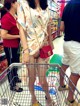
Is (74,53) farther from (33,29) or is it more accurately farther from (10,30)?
(10,30)

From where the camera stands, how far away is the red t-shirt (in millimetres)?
2689

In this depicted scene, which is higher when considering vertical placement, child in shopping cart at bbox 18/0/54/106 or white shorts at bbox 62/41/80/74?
child in shopping cart at bbox 18/0/54/106

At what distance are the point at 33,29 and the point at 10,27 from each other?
0.74 metres

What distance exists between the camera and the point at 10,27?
2.74 meters

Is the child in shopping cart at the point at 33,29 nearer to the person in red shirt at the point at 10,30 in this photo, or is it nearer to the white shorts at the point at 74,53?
the white shorts at the point at 74,53

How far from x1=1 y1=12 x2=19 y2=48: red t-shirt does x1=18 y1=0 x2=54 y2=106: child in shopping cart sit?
2.14 ft

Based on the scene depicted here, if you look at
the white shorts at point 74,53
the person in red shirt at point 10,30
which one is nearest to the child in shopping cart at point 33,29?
the white shorts at point 74,53

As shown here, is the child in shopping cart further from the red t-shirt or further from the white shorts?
the red t-shirt

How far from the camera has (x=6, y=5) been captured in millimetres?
2803

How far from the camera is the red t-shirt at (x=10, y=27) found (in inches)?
106

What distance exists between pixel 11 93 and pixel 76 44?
1.04 m

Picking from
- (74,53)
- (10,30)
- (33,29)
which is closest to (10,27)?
(10,30)

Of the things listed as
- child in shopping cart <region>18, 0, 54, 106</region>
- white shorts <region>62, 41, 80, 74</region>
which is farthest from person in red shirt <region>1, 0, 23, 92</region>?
white shorts <region>62, 41, 80, 74</region>

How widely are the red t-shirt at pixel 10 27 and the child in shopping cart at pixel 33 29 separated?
0.65m
